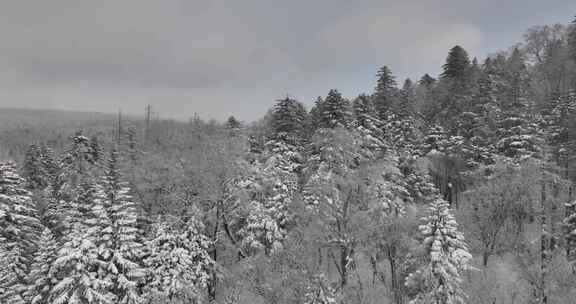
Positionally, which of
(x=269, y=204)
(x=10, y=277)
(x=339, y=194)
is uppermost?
(x=339, y=194)

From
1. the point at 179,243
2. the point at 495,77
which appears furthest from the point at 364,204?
the point at 495,77

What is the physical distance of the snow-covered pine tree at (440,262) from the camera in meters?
21.1

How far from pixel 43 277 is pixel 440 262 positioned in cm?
2413

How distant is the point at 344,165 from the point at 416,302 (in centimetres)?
992

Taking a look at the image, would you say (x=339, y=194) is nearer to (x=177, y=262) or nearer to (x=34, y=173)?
(x=177, y=262)

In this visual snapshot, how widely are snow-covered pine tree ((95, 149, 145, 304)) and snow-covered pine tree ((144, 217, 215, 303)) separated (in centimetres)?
140

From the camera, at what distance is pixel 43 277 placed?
76.3 feet

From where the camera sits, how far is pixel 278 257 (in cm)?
2364

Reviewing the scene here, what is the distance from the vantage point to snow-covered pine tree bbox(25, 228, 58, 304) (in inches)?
904

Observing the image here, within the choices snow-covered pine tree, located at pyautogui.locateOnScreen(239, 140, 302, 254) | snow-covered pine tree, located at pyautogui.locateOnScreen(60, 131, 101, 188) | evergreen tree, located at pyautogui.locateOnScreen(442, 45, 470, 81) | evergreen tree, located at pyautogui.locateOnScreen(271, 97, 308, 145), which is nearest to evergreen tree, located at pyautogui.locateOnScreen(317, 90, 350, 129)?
evergreen tree, located at pyautogui.locateOnScreen(271, 97, 308, 145)

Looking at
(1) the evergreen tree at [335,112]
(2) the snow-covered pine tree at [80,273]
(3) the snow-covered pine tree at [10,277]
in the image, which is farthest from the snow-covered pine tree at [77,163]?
(1) the evergreen tree at [335,112]

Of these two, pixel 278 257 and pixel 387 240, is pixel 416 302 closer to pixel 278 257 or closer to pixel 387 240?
pixel 387 240

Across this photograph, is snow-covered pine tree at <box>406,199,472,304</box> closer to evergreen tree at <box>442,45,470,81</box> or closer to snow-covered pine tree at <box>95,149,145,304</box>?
snow-covered pine tree at <box>95,149,145,304</box>

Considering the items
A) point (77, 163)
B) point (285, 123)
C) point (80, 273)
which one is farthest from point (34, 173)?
point (80, 273)
